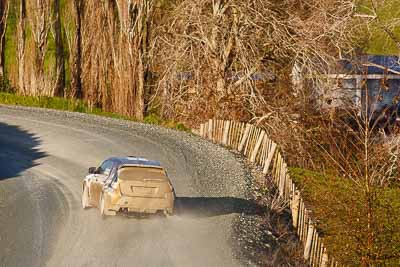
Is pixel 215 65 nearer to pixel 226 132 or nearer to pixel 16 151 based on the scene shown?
pixel 226 132

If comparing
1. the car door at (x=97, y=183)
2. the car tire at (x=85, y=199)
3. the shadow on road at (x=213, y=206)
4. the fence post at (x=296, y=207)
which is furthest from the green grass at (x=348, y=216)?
the car tire at (x=85, y=199)

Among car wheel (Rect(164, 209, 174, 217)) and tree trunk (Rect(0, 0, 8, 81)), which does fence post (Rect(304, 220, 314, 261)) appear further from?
tree trunk (Rect(0, 0, 8, 81))

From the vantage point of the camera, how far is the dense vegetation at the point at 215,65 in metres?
30.2

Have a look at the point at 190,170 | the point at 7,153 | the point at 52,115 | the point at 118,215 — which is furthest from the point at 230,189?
the point at 52,115

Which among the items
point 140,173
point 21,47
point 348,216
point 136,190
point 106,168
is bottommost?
point 348,216

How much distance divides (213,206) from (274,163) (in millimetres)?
5478

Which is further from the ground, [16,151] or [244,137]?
[244,137]

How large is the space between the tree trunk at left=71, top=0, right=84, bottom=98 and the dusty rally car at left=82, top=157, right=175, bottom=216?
26.4 metres

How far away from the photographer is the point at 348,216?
1788 centimetres

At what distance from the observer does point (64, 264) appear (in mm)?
13453

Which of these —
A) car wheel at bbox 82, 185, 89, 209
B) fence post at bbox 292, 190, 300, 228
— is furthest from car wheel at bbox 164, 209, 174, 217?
fence post at bbox 292, 190, 300, 228

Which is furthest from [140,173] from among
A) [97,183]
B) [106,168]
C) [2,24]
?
[2,24]

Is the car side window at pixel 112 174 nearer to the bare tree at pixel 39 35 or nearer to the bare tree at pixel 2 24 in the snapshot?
the bare tree at pixel 39 35

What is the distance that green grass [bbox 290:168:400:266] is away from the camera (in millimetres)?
17484
